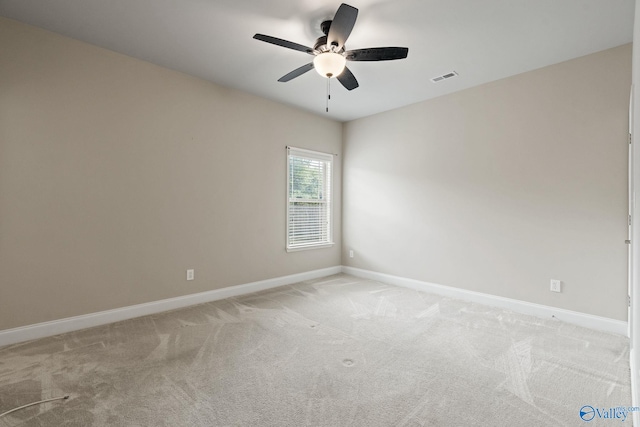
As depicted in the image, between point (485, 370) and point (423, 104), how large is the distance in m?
3.43

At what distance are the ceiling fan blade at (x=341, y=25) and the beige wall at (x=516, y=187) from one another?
2.31m

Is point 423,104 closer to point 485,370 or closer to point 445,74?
point 445,74

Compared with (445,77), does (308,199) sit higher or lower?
lower

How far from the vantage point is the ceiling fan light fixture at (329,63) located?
237cm

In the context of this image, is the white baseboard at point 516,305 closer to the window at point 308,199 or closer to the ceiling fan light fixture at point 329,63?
the window at point 308,199

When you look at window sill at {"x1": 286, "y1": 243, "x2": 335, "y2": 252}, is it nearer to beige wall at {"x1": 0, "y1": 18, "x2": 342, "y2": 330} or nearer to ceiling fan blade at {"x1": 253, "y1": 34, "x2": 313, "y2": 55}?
beige wall at {"x1": 0, "y1": 18, "x2": 342, "y2": 330}

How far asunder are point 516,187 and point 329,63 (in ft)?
8.55

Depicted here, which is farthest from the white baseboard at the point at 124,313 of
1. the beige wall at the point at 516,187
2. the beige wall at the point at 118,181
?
the beige wall at the point at 516,187

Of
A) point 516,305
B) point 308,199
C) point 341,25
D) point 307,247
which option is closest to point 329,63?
point 341,25

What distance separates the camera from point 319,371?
2.16m

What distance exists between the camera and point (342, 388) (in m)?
1.96

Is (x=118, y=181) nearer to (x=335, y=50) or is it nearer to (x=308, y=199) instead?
(x=335, y=50)

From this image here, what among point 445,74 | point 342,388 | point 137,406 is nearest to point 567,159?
point 445,74

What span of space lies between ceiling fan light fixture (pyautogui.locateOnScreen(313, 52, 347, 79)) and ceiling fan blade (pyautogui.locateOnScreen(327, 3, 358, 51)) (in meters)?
0.08
